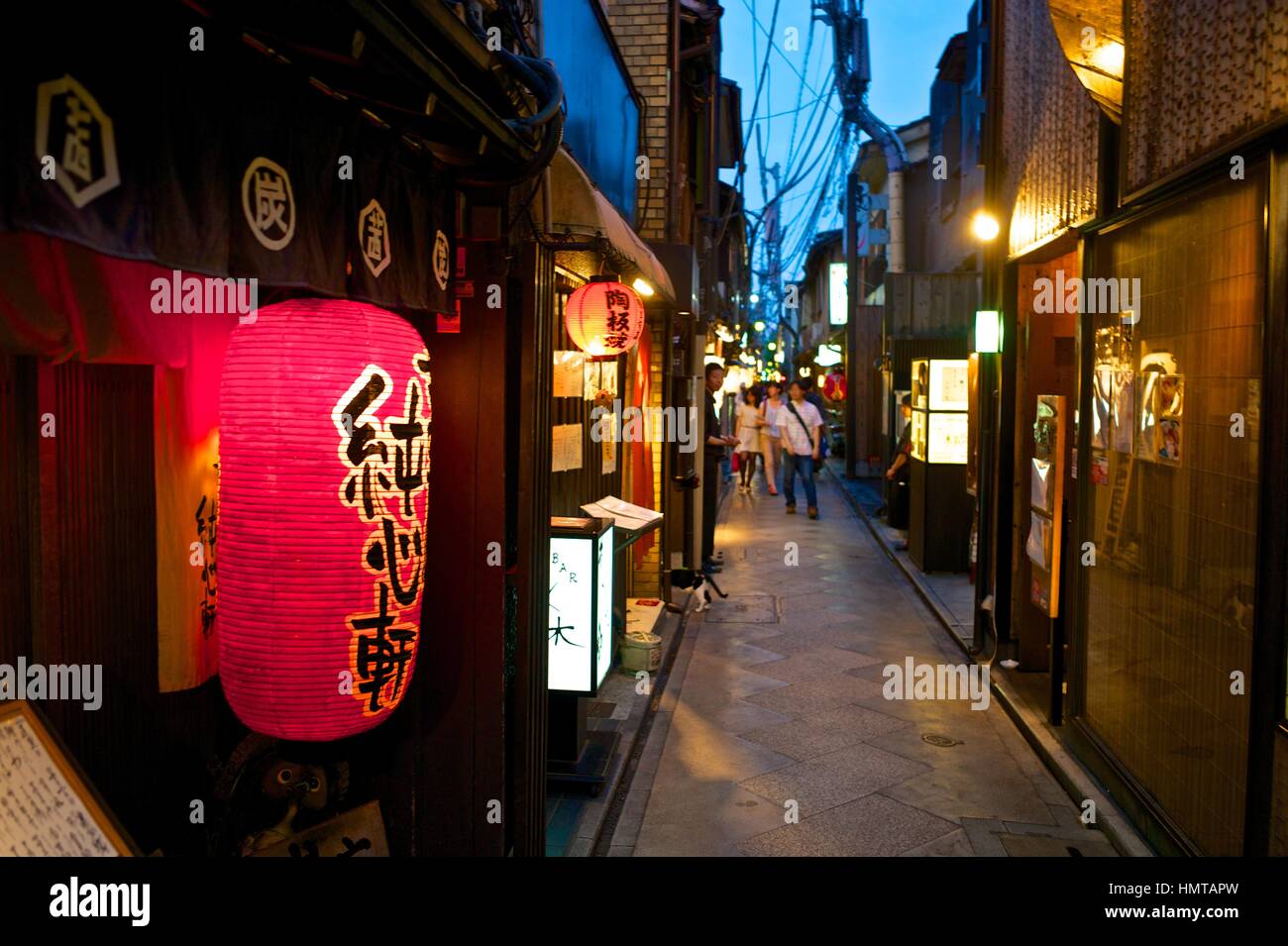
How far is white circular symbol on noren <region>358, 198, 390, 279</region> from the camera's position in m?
4.07

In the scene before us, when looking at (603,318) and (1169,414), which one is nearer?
(1169,414)

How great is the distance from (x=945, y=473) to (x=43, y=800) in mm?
14461

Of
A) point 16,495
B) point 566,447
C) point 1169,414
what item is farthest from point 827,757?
point 16,495

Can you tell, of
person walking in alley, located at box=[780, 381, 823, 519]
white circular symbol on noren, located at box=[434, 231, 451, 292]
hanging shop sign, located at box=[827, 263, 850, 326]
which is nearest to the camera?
white circular symbol on noren, located at box=[434, 231, 451, 292]

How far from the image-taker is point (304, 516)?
3.60m

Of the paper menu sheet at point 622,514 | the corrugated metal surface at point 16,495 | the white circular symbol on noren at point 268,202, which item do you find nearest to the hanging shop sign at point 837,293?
the paper menu sheet at point 622,514

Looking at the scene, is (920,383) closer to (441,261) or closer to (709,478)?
(709,478)

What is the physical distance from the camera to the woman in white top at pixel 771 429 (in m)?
22.9

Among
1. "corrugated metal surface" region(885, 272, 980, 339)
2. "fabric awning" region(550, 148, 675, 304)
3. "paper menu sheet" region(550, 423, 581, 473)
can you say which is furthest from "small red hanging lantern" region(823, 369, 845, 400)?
"fabric awning" region(550, 148, 675, 304)

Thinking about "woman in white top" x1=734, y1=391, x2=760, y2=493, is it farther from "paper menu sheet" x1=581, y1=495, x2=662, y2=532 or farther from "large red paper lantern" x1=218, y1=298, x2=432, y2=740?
"large red paper lantern" x1=218, y1=298, x2=432, y2=740

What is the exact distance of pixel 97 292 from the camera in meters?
3.55

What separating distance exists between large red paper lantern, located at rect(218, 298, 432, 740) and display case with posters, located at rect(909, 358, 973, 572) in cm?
1325

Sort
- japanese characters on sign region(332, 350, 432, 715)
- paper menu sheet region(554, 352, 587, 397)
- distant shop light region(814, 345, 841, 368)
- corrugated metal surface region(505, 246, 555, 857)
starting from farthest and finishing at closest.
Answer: distant shop light region(814, 345, 841, 368) < paper menu sheet region(554, 352, 587, 397) < corrugated metal surface region(505, 246, 555, 857) < japanese characters on sign region(332, 350, 432, 715)

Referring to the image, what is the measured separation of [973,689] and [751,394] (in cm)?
1555
